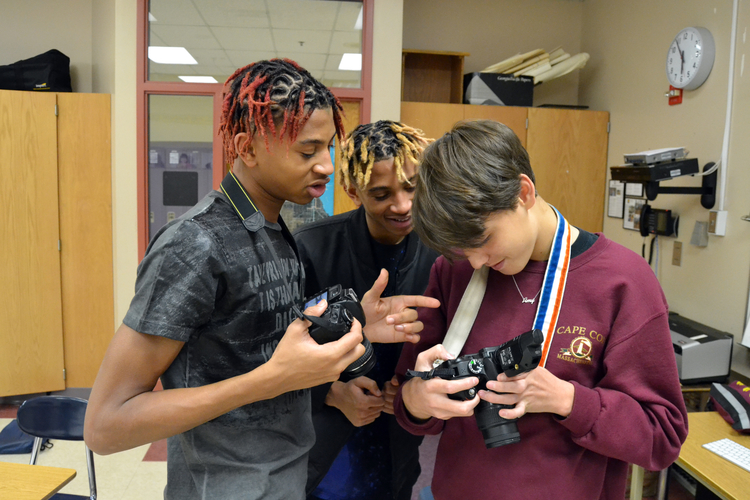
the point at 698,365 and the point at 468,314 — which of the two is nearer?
the point at 468,314

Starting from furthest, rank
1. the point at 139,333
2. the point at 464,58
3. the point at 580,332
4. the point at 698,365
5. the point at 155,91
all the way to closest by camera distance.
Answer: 1. the point at 464,58
2. the point at 155,91
3. the point at 698,365
4. the point at 580,332
5. the point at 139,333

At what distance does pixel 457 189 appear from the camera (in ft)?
2.83

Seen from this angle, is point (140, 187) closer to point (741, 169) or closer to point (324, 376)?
point (324, 376)

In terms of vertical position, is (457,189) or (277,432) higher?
(457,189)

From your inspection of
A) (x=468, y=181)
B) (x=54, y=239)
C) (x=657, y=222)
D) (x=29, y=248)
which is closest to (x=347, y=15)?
(x=657, y=222)

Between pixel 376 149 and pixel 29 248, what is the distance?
309 centimetres

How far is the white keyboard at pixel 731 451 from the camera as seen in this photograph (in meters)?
1.69

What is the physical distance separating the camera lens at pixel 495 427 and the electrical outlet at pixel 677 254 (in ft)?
8.12

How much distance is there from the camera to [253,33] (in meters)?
3.43

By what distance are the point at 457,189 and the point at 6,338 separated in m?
3.68

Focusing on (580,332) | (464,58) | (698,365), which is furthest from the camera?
(464,58)

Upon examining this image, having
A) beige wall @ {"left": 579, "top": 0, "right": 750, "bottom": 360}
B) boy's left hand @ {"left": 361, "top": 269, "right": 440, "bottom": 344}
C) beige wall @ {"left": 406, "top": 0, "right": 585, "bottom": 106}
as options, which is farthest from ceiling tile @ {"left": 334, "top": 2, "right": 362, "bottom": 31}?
boy's left hand @ {"left": 361, "top": 269, "right": 440, "bottom": 344}

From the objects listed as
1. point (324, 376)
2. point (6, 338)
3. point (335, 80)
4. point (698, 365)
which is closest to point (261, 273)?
point (324, 376)

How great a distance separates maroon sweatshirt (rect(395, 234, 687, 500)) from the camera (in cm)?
86
